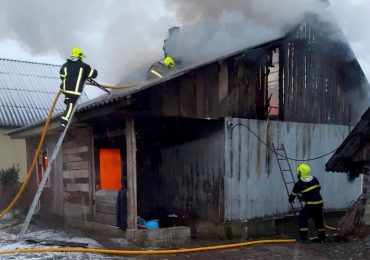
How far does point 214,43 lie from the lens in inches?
457

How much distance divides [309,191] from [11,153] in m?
13.5

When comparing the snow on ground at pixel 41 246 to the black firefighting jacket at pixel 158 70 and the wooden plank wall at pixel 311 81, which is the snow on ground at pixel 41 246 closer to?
the black firefighting jacket at pixel 158 70

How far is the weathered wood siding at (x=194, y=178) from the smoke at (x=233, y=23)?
111 inches

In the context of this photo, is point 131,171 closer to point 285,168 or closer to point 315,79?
point 285,168

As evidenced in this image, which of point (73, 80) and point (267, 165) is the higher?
point (73, 80)

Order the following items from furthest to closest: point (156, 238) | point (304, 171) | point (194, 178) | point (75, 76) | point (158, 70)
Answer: point (158, 70) < point (194, 178) < point (304, 171) < point (75, 76) < point (156, 238)

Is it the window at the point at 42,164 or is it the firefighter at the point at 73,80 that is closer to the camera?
the firefighter at the point at 73,80

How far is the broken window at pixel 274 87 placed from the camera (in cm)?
1048

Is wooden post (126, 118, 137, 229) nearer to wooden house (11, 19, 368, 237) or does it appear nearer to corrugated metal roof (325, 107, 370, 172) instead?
wooden house (11, 19, 368, 237)

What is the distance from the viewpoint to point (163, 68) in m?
12.4

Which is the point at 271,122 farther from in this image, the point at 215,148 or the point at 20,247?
the point at 20,247

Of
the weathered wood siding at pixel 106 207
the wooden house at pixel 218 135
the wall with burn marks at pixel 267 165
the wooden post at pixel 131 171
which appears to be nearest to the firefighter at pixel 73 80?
the wooden house at pixel 218 135

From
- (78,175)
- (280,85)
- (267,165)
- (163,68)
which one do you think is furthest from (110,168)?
(280,85)

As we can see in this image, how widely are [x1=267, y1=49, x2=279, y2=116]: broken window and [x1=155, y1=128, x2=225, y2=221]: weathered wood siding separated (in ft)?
6.42
